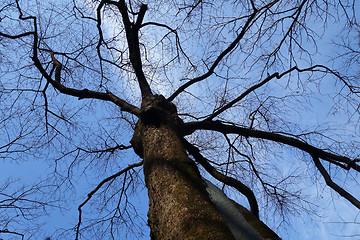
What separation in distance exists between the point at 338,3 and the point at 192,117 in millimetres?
2339

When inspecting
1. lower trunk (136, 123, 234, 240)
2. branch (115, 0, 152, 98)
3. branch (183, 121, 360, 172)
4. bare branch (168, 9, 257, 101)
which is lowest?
lower trunk (136, 123, 234, 240)

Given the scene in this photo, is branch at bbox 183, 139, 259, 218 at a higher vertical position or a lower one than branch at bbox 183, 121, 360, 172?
Answer: lower

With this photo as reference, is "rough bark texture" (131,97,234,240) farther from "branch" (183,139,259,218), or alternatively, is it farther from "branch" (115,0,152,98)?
"branch" (115,0,152,98)

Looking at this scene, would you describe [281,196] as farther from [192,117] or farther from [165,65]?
[165,65]

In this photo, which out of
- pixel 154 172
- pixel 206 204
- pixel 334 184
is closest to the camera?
pixel 206 204

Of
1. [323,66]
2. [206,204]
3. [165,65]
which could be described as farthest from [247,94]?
[206,204]

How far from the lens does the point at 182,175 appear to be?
1.58 metres

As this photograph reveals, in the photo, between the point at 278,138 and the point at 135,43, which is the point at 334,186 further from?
the point at 135,43

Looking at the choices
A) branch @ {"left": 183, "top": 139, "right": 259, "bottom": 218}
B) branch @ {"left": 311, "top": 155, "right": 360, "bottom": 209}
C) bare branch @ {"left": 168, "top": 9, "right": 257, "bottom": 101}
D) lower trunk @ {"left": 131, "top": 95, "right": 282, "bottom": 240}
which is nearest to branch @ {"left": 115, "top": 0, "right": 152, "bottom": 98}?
bare branch @ {"left": 168, "top": 9, "right": 257, "bottom": 101}

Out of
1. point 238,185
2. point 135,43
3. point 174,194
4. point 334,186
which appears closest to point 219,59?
point 135,43

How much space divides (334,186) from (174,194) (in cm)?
199

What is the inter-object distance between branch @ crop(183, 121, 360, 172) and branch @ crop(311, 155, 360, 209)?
11cm

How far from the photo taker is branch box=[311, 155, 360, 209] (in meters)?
2.17

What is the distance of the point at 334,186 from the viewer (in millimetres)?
2436
